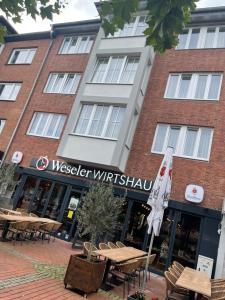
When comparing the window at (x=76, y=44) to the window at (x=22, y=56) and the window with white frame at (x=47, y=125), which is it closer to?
the window at (x=22, y=56)

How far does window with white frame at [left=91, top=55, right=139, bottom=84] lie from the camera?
51.8ft

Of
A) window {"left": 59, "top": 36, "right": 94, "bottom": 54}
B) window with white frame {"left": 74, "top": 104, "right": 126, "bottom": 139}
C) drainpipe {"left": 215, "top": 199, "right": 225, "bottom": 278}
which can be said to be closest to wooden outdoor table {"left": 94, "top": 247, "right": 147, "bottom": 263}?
drainpipe {"left": 215, "top": 199, "right": 225, "bottom": 278}

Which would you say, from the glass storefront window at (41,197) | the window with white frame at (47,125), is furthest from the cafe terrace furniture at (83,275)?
the window with white frame at (47,125)

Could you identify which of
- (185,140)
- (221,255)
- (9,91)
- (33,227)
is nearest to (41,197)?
(33,227)

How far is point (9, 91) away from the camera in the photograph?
21078 mm

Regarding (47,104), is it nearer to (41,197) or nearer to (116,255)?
(41,197)

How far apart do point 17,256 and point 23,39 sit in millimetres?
19077

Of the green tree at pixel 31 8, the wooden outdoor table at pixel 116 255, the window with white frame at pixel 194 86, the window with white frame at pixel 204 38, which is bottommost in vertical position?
the wooden outdoor table at pixel 116 255

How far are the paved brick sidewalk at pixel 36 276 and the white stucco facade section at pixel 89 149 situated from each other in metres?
4.91

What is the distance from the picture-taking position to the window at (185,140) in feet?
44.5

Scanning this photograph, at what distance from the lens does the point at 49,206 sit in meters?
16.1

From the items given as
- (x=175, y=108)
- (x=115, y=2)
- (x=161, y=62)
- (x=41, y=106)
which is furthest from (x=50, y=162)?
(x=115, y=2)

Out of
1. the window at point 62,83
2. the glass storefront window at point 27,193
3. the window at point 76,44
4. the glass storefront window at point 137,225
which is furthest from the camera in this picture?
the window at point 76,44

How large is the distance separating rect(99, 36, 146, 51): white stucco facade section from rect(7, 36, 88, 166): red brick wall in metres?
2.39
